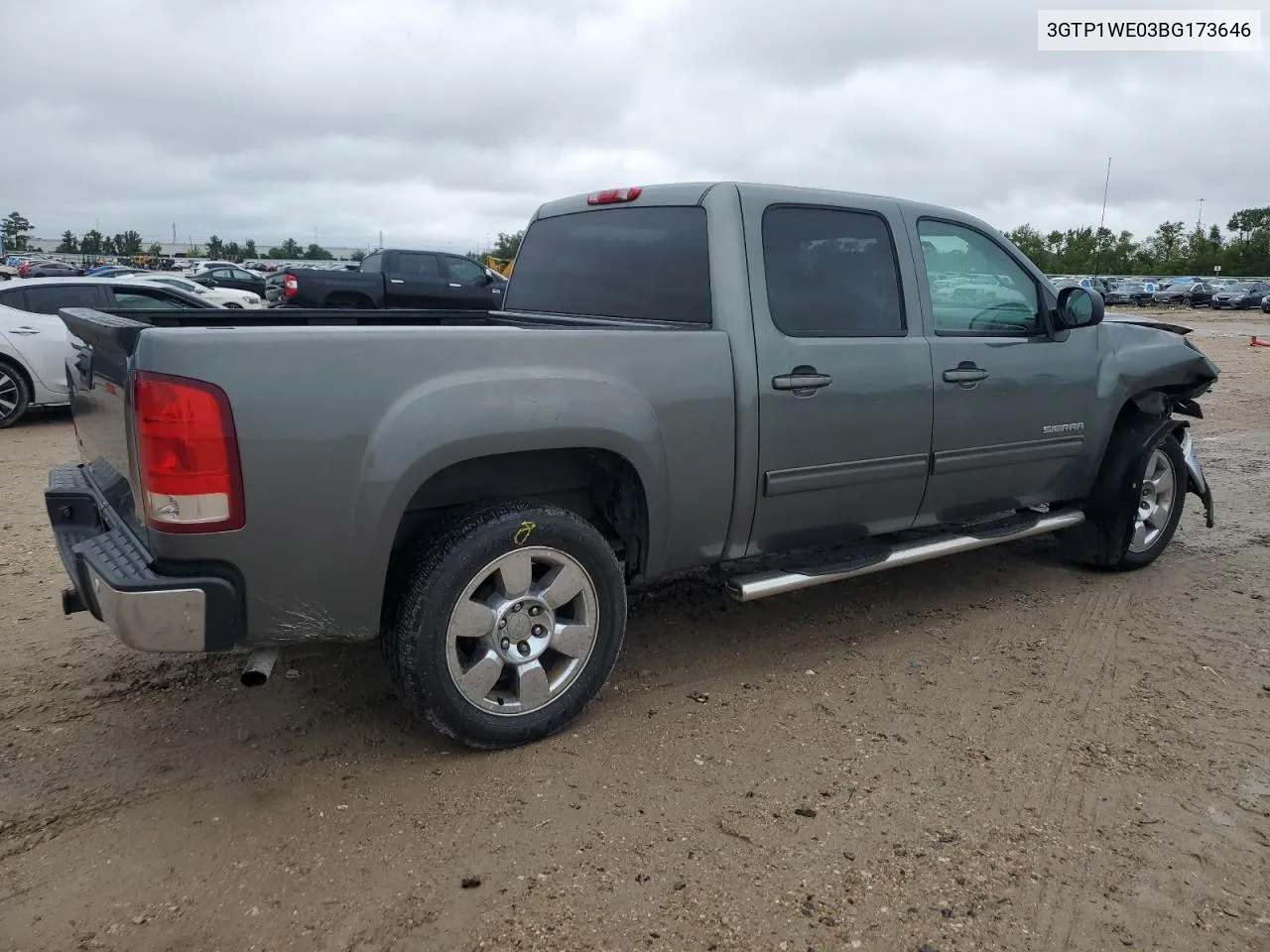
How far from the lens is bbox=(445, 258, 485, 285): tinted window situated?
733 inches


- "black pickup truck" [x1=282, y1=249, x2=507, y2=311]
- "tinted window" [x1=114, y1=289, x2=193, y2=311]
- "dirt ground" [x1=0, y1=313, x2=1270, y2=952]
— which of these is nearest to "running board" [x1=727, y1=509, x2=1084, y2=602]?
"dirt ground" [x1=0, y1=313, x2=1270, y2=952]

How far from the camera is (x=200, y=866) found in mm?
2602

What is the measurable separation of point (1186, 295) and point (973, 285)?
2104 inches

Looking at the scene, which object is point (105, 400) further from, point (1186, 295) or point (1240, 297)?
point (1186, 295)

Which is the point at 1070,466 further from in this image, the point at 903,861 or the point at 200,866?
the point at 200,866

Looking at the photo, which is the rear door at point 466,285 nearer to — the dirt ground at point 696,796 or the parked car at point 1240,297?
the dirt ground at point 696,796

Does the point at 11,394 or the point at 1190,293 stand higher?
the point at 1190,293

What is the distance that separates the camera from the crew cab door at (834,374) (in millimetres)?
3598

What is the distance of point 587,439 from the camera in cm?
313

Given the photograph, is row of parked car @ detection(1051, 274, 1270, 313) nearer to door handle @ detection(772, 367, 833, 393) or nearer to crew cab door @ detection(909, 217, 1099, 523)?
crew cab door @ detection(909, 217, 1099, 523)

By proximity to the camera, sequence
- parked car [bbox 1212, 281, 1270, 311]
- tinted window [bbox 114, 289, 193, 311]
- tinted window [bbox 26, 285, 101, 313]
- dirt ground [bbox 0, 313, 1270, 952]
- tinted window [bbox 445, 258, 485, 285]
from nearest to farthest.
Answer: dirt ground [bbox 0, 313, 1270, 952]
tinted window [bbox 26, 285, 101, 313]
tinted window [bbox 114, 289, 193, 311]
tinted window [bbox 445, 258, 485, 285]
parked car [bbox 1212, 281, 1270, 311]

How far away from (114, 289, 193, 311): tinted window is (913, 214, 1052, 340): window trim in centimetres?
809

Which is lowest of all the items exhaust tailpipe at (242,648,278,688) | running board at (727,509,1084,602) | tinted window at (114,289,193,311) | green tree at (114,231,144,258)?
exhaust tailpipe at (242,648,278,688)

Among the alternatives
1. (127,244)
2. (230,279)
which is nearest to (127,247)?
(127,244)
